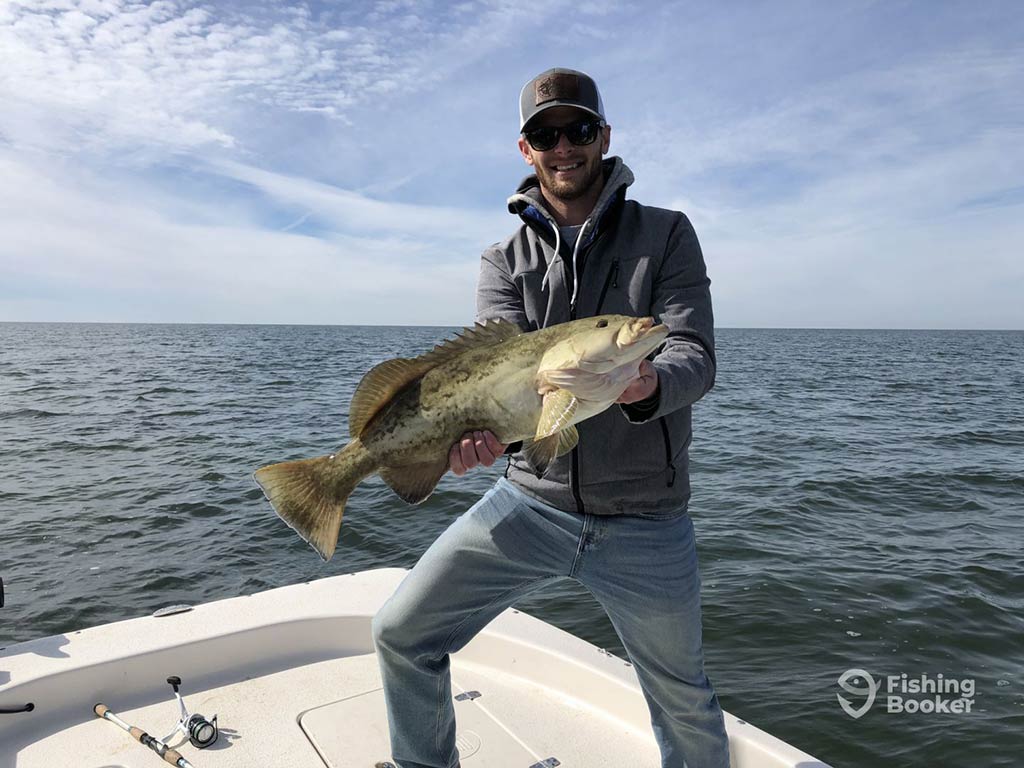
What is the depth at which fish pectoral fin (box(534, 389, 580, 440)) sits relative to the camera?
2.72 metres

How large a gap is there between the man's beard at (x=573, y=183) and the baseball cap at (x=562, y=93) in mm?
238

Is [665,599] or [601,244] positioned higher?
[601,244]

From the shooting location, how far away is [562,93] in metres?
3.38

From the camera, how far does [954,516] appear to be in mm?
11883

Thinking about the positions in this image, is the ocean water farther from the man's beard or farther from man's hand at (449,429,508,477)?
the man's beard

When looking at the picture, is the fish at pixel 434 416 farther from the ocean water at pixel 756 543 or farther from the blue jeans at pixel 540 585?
the ocean water at pixel 756 543

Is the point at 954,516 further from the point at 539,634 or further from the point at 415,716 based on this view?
the point at 415,716

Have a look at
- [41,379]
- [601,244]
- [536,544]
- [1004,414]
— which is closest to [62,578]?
[536,544]

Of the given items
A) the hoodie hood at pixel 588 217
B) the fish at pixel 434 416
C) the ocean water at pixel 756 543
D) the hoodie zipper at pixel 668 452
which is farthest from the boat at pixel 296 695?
the ocean water at pixel 756 543

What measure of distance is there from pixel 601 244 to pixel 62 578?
31.7 ft

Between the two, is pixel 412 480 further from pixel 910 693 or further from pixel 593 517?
pixel 910 693

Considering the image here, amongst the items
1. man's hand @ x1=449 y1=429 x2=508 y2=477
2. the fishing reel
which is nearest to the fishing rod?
the fishing reel

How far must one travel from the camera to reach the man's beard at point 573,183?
11.5 ft

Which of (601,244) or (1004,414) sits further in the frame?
(1004,414)
